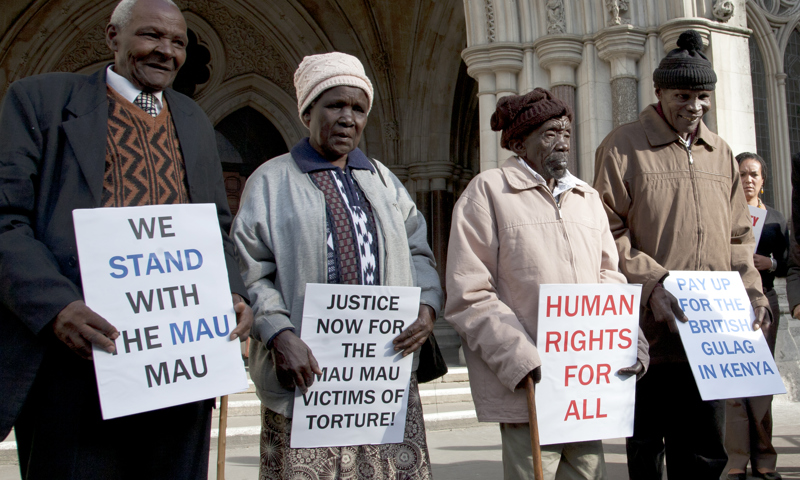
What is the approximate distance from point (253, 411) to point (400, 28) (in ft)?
24.7

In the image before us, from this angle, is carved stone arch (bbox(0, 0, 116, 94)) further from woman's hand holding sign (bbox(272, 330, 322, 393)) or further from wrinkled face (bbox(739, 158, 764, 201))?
woman's hand holding sign (bbox(272, 330, 322, 393))

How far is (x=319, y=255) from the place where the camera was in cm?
223

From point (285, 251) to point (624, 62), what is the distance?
16.6 ft

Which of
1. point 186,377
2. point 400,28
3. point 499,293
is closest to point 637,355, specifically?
point 499,293

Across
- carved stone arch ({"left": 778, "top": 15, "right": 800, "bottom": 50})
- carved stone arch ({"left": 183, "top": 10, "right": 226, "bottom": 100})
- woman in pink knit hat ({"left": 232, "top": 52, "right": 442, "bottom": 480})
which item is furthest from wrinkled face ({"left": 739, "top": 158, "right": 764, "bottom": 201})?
carved stone arch ({"left": 183, "top": 10, "right": 226, "bottom": 100})

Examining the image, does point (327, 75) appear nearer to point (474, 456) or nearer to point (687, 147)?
point (687, 147)

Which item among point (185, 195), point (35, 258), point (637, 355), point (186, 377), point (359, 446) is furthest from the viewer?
point (637, 355)

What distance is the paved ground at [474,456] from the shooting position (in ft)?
13.6

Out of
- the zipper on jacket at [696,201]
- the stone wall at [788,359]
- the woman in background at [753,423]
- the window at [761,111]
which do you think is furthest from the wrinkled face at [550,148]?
the window at [761,111]

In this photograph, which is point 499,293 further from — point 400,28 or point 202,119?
point 400,28

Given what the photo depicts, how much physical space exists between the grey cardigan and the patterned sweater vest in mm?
276

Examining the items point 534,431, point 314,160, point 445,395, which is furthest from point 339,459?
point 445,395

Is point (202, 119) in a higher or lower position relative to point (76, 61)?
lower

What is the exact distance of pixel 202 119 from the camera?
7.33ft
